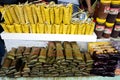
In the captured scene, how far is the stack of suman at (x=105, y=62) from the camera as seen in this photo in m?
1.63

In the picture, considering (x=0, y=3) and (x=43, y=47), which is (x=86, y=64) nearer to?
(x=43, y=47)

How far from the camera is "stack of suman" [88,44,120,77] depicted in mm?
1632

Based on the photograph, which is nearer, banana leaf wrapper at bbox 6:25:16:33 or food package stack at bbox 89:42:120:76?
food package stack at bbox 89:42:120:76

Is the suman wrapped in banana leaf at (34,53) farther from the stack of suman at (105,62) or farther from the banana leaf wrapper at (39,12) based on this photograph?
the stack of suman at (105,62)

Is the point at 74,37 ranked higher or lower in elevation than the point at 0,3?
lower

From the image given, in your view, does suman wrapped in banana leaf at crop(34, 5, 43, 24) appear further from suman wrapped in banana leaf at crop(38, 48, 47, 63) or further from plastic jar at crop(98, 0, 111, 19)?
plastic jar at crop(98, 0, 111, 19)

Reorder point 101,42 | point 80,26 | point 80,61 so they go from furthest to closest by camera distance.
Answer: point 101,42
point 80,26
point 80,61

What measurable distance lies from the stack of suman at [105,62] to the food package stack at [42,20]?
9.6 inches

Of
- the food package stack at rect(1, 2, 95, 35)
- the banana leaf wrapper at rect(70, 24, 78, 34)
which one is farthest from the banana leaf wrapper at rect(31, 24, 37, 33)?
the banana leaf wrapper at rect(70, 24, 78, 34)

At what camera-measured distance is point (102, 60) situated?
5.40ft

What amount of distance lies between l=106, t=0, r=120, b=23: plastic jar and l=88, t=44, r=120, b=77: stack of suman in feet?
1.01

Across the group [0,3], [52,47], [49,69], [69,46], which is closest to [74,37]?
[69,46]

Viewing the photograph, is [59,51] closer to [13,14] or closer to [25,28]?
[25,28]

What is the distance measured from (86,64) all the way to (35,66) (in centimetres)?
45
